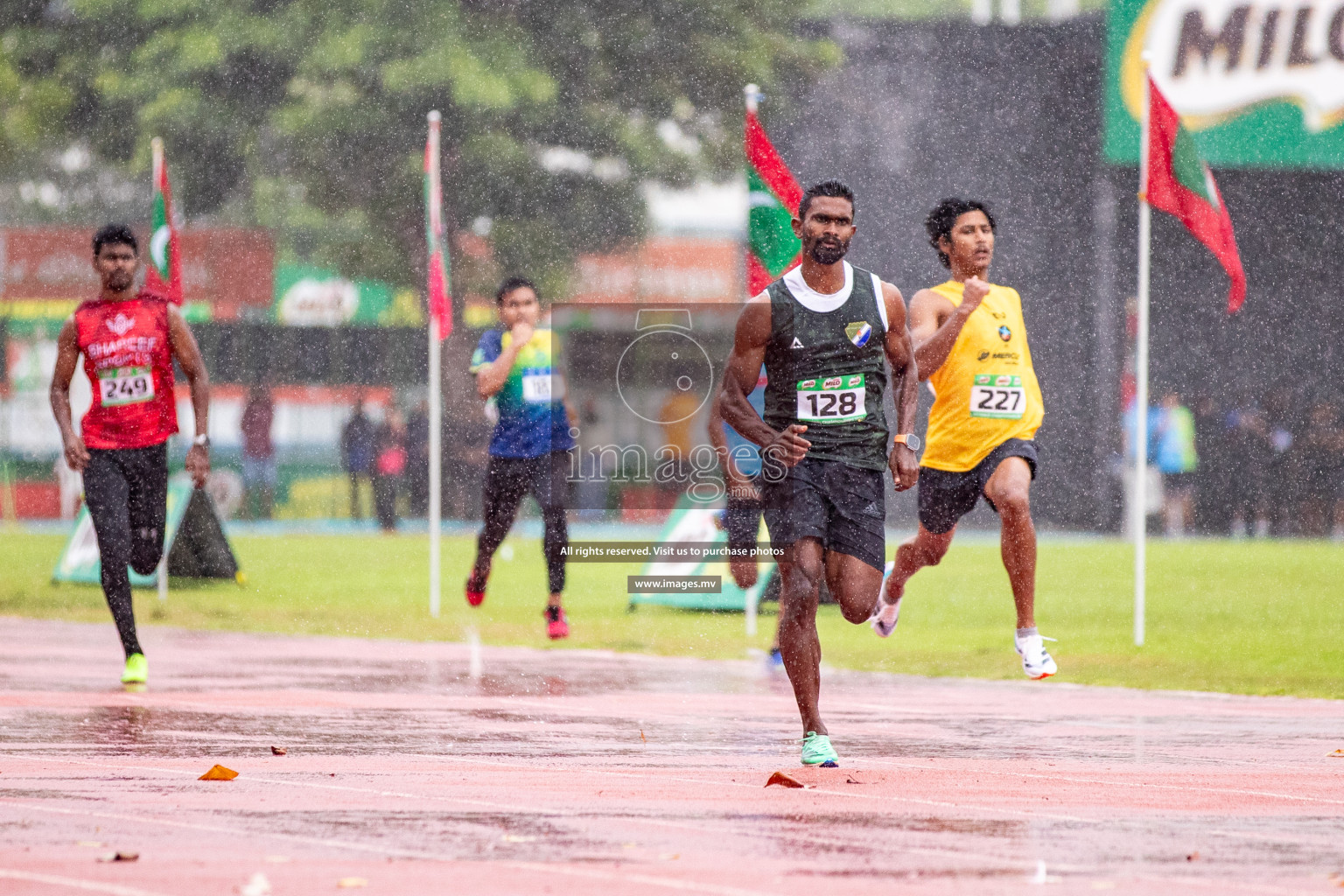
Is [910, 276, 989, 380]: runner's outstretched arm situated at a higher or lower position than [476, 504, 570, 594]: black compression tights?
higher

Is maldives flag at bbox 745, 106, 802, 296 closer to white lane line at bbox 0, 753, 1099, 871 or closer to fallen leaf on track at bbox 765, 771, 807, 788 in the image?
white lane line at bbox 0, 753, 1099, 871

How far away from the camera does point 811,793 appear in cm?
675

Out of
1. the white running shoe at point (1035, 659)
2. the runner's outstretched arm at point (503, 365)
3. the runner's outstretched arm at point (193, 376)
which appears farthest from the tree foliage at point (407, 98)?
the white running shoe at point (1035, 659)

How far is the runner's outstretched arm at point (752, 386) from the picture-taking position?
295 inches

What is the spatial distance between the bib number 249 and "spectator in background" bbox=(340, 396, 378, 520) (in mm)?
21683

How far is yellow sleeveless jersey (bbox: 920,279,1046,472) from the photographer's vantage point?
934 cm

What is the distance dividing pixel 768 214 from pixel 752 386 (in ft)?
15.8

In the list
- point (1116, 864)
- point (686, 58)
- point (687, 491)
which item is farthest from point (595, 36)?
point (1116, 864)

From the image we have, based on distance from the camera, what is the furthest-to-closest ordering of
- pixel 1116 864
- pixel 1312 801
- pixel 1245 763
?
1. pixel 1245 763
2. pixel 1312 801
3. pixel 1116 864

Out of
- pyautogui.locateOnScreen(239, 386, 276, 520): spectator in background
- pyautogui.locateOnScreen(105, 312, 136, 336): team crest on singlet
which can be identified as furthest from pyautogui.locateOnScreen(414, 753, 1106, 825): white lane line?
pyautogui.locateOnScreen(239, 386, 276, 520): spectator in background

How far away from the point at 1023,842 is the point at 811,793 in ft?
3.59

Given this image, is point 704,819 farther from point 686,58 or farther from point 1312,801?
point 686,58

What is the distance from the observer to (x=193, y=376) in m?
10.4

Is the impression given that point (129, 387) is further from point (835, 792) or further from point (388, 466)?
point (388, 466)
